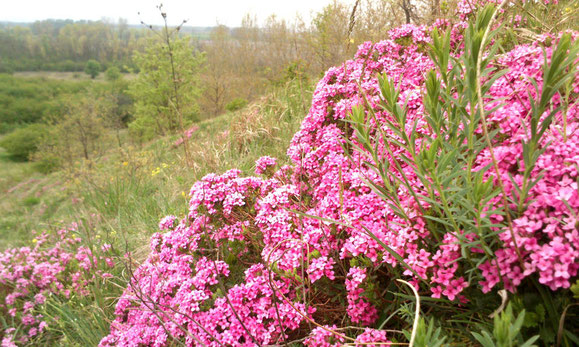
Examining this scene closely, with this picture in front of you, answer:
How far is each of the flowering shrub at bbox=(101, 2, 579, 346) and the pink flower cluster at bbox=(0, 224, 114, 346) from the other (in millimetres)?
1575

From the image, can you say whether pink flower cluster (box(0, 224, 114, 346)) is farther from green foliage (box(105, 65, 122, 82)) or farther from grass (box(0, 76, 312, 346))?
green foliage (box(105, 65, 122, 82))

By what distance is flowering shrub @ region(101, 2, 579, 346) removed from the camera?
42.7 inches

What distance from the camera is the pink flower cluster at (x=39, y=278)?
392 centimetres

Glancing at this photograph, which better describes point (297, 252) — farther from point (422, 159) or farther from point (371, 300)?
point (422, 159)

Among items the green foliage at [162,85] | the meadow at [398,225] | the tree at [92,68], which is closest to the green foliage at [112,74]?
the tree at [92,68]

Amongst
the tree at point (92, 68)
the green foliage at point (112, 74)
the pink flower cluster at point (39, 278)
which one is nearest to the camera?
the pink flower cluster at point (39, 278)

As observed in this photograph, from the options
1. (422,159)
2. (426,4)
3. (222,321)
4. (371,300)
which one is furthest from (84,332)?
(426,4)

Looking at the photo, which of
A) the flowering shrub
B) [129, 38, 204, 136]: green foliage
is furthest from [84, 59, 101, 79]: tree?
the flowering shrub

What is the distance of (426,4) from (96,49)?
404 ft

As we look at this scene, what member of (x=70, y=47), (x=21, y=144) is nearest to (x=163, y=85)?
(x=21, y=144)

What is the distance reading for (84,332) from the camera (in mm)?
3057

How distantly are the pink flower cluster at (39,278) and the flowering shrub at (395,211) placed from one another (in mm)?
1575

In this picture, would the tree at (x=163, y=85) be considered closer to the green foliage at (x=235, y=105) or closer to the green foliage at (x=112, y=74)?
the green foliage at (x=235, y=105)

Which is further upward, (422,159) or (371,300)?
(422,159)
